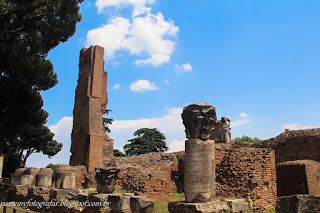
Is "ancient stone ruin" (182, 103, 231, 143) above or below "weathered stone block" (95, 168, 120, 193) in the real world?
above

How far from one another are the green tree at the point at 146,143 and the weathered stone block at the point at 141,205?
25.7m

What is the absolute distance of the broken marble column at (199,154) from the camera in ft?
18.0

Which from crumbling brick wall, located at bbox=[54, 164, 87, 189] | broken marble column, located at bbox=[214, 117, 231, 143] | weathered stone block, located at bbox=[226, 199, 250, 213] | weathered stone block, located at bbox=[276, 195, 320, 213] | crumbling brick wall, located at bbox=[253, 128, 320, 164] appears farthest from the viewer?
broken marble column, located at bbox=[214, 117, 231, 143]

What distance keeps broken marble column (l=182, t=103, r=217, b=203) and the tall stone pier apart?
13.3m

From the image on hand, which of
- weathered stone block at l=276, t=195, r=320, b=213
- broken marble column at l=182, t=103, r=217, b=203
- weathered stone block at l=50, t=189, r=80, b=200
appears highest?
broken marble column at l=182, t=103, r=217, b=203

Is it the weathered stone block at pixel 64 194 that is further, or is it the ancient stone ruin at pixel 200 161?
the weathered stone block at pixel 64 194

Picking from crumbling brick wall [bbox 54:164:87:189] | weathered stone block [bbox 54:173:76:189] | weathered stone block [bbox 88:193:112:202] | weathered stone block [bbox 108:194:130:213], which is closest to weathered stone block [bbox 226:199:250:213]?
weathered stone block [bbox 108:194:130:213]

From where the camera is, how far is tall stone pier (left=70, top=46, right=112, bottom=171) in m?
18.5

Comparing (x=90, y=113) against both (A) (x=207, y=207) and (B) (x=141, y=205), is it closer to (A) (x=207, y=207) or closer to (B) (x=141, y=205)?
(B) (x=141, y=205)

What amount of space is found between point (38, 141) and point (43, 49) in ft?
50.6

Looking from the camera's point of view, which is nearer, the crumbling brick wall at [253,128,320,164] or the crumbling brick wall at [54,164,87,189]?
the crumbling brick wall at [253,128,320,164]

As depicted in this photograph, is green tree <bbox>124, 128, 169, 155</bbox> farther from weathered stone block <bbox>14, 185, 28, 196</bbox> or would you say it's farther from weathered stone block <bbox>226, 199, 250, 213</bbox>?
weathered stone block <bbox>226, 199, 250, 213</bbox>

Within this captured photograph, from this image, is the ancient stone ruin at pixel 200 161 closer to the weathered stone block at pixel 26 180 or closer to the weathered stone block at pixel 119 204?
the weathered stone block at pixel 119 204

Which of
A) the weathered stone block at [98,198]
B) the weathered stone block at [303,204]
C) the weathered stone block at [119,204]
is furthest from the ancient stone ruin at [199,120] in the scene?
the weathered stone block at [98,198]
